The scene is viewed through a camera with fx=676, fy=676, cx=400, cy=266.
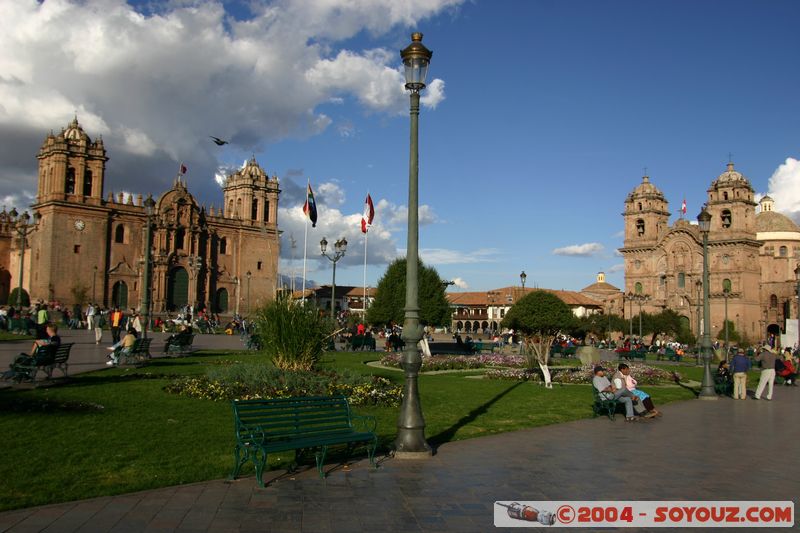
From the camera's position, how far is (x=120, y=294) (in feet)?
198

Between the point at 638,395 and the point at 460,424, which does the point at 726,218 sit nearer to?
the point at 638,395

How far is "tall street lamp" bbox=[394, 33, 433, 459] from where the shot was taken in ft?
28.5

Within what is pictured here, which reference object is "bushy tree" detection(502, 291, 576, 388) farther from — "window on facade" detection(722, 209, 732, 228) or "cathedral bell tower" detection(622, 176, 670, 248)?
"cathedral bell tower" detection(622, 176, 670, 248)

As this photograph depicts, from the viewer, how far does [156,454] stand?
799 cm

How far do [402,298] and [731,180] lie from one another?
168 ft

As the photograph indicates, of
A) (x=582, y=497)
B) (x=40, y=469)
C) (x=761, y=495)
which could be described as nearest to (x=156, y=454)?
(x=40, y=469)

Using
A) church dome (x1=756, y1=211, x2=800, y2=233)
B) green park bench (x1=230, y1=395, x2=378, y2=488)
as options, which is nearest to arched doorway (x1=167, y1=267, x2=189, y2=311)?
green park bench (x1=230, y1=395, x2=378, y2=488)

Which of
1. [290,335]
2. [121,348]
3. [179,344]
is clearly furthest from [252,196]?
[290,335]

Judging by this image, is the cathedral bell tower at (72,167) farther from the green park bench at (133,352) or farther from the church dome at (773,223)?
the church dome at (773,223)

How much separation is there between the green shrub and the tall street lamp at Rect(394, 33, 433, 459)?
251 inches

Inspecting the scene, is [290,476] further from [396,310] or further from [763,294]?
[763,294]

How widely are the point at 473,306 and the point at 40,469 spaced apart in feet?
339

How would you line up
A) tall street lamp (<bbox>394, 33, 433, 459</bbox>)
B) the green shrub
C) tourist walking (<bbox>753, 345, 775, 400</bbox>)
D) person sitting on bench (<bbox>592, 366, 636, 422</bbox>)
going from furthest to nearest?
tourist walking (<bbox>753, 345, 775, 400</bbox>) < the green shrub < person sitting on bench (<bbox>592, 366, 636, 422</bbox>) < tall street lamp (<bbox>394, 33, 433, 459</bbox>)

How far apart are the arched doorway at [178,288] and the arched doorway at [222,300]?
14.6 feet
